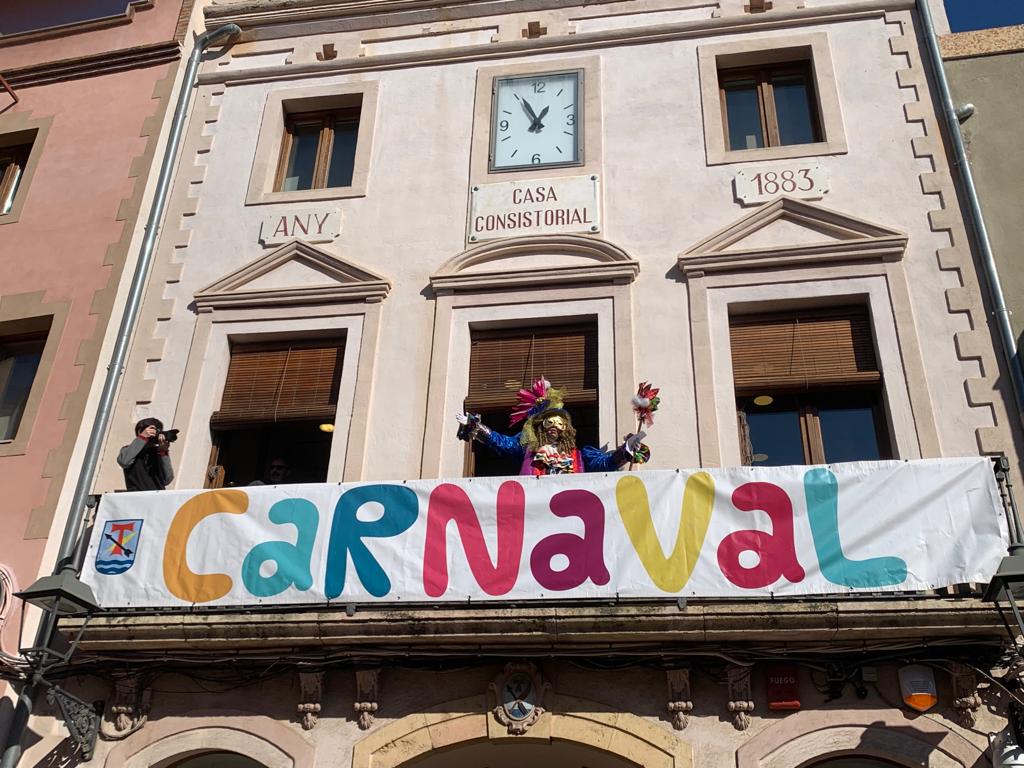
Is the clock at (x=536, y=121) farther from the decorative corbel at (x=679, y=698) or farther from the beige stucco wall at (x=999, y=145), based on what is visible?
the decorative corbel at (x=679, y=698)

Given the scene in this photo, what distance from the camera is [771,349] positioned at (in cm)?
1016

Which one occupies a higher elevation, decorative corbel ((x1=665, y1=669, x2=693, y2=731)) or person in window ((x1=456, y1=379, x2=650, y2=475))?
person in window ((x1=456, y1=379, x2=650, y2=475))

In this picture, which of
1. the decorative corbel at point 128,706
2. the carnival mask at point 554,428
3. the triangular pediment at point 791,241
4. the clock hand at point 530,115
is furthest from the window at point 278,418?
the triangular pediment at point 791,241

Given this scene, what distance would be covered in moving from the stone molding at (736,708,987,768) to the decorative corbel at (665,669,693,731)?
0.44 m

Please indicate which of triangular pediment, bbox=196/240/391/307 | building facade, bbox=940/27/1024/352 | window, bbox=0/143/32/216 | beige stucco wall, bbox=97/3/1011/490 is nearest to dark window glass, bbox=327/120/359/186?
beige stucco wall, bbox=97/3/1011/490

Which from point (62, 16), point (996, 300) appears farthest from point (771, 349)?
point (62, 16)

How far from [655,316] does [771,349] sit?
3.58 feet

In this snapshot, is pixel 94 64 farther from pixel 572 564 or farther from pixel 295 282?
pixel 572 564

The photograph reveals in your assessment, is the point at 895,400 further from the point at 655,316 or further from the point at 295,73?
the point at 295,73

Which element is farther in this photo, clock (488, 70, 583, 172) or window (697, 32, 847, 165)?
clock (488, 70, 583, 172)

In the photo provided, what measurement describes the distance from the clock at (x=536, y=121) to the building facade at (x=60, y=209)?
3.95 m

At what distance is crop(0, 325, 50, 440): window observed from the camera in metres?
11.4

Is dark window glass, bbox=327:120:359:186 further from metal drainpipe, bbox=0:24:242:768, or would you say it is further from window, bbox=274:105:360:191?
metal drainpipe, bbox=0:24:242:768

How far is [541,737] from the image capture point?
8.19 metres
